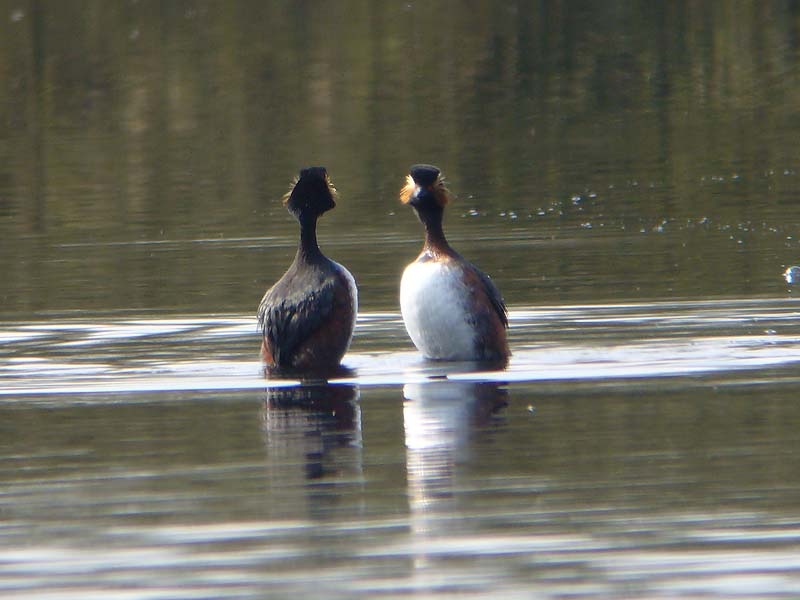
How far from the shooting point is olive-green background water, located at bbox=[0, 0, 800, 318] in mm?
17875

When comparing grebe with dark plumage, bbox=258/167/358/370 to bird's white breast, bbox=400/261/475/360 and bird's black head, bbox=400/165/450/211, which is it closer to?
bird's white breast, bbox=400/261/475/360

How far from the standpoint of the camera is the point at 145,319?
596 inches

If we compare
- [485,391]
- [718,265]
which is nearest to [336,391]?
[485,391]

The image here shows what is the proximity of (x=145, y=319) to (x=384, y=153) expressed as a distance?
1467 centimetres

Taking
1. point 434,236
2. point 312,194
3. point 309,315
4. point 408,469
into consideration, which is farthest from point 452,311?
point 408,469

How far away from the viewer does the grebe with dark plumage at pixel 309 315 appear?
42.0 feet

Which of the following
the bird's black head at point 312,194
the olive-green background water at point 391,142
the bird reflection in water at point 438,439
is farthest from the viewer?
the olive-green background water at point 391,142

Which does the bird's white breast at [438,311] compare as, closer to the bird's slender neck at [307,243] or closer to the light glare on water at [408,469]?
the light glare on water at [408,469]

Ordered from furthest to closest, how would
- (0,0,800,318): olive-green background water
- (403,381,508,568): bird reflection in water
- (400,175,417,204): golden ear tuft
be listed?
1. (0,0,800,318): olive-green background water
2. (400,175,417,204): golden ear tuft
3. (403,381,508,568): bird reflection in water

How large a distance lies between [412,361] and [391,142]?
1808 centimetres

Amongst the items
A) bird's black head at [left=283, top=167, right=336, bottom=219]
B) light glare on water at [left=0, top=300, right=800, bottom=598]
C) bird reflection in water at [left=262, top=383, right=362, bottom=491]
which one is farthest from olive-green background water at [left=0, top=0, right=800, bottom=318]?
bird reflection in water at [left=262, top=383, right=362, bottom=491]

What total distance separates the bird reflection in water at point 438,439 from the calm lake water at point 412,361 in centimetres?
3

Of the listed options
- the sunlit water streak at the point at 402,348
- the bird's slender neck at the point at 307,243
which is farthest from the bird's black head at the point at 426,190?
the sunlit water streak at the point at 402,348

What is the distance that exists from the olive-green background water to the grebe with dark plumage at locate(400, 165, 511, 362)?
249cm
